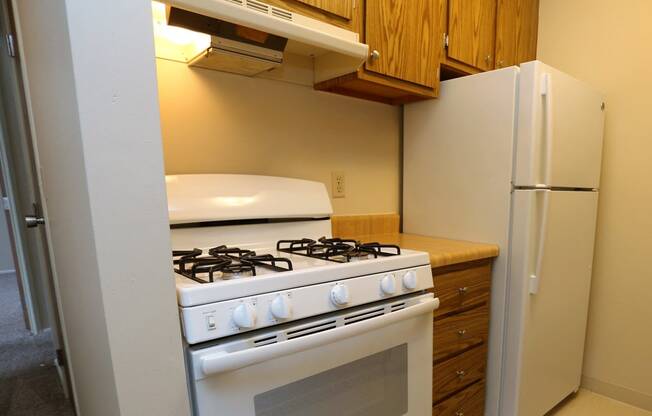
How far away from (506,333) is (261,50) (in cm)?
150

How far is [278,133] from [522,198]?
1047 mm

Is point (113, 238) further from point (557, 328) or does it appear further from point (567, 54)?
point (567, 54)

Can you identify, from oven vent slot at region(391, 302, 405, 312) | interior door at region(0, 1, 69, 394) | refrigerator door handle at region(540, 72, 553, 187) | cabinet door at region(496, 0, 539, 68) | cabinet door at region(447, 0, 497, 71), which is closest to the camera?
oven vent slot at region(391, 302, 405, 312)

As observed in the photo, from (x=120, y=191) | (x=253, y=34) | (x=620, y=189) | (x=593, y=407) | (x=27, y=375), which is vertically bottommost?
(x=593, y=407)

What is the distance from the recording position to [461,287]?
4.39ft

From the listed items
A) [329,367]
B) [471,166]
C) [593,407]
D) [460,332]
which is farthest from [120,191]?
[593,407]

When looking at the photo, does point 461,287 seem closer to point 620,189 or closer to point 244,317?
point 244,317

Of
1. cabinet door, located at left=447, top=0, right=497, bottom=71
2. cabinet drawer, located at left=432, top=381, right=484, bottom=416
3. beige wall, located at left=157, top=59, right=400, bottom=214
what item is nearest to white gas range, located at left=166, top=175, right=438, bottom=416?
beige wall, located at left=157, top=59, right=400, bottom=214

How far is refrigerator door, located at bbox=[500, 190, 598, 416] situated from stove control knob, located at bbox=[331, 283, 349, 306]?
3.05 feet

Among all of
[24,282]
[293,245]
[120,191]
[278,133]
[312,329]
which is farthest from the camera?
[24,282]

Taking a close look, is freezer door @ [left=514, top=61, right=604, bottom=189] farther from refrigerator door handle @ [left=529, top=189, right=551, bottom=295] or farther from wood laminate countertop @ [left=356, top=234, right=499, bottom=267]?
wood laminate countertop @ [left=356, top=234, right=499, bottom=267]

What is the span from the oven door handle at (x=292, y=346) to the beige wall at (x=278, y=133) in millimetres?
787

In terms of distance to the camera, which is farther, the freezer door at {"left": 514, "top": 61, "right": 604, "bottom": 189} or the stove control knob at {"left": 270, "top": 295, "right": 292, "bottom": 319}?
the freezer door at {"left": 514, "top": 61, "right": 604, "bottom": 189}

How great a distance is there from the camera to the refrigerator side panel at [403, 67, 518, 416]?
1.41m
